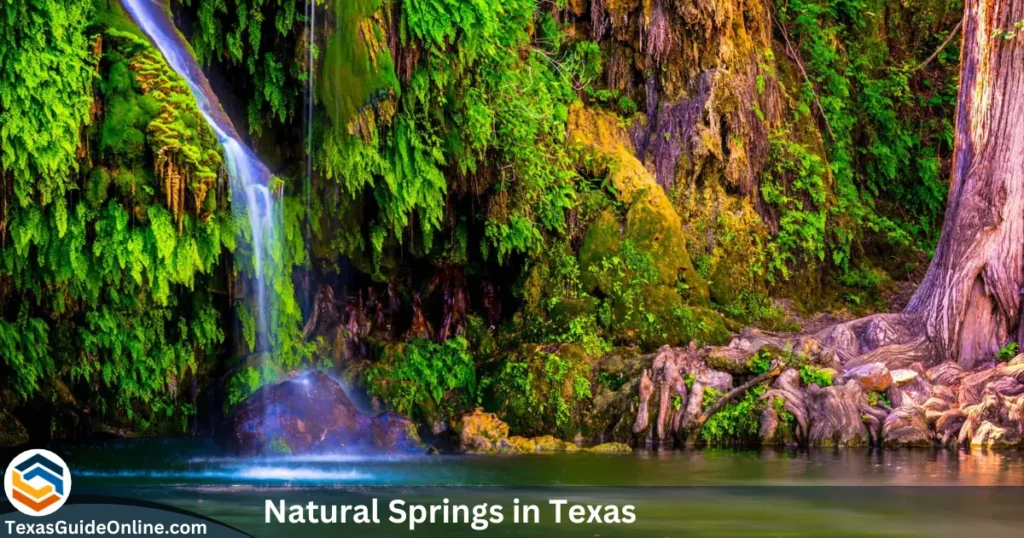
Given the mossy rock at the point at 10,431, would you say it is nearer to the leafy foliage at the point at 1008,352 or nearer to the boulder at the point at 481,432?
the boulder at the point at 481,432

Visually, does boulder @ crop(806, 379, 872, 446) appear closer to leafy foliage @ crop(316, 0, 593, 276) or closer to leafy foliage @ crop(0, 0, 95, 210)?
leafy foliage @ crop(316, 0, 593, 276)

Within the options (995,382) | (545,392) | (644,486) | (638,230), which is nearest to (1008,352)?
(995,382)

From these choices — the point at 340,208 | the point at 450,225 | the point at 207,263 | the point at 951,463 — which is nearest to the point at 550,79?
the point at 450,225

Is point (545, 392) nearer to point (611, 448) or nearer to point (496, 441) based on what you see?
point (496, 441)

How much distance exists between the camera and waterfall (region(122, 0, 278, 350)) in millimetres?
15188

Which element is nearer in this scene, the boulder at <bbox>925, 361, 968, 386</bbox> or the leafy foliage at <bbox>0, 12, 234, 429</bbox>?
the leafy foliage at <bbox>0, 12, 234, 429</bbox>

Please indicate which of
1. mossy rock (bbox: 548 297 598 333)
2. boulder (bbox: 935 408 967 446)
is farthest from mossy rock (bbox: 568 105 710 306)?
boulder (bbox: 935 408 967 446)

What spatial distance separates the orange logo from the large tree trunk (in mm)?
12798

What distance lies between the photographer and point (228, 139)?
15164 millimetres

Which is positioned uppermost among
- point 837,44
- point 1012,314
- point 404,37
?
point 837,44

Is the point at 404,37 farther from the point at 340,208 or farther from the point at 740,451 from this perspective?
the point at 740,451

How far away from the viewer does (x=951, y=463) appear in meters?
13.6

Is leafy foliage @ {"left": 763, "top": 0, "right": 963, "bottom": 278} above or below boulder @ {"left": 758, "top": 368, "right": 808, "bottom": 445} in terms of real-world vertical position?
above

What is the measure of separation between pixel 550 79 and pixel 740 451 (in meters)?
8.06
